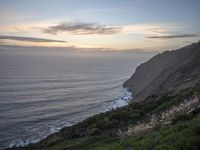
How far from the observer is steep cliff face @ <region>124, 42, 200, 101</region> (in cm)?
6760

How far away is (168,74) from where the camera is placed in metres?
86.8

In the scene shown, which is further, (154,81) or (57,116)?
(154,81)

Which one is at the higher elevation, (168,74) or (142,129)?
(142,129)

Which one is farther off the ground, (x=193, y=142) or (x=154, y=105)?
(x=193, y=142)

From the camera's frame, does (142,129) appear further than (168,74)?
No

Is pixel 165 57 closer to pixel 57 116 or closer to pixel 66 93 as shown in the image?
pixel 66 93

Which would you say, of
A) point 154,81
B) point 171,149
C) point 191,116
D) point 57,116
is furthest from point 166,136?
point 154,81

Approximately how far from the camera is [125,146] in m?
13.9

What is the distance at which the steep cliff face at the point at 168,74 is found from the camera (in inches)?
2661

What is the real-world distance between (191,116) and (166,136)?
11.7 ft

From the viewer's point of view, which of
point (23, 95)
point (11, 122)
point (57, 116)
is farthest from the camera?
point (23, 95)

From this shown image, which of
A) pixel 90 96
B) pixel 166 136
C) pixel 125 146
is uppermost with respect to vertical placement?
pixel 166 136

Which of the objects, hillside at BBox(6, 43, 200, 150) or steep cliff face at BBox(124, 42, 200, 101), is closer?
hillside at BBox(6, 43, 200, 150)

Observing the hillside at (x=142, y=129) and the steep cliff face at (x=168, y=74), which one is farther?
the steep cliff face at (x=168, y=74)
